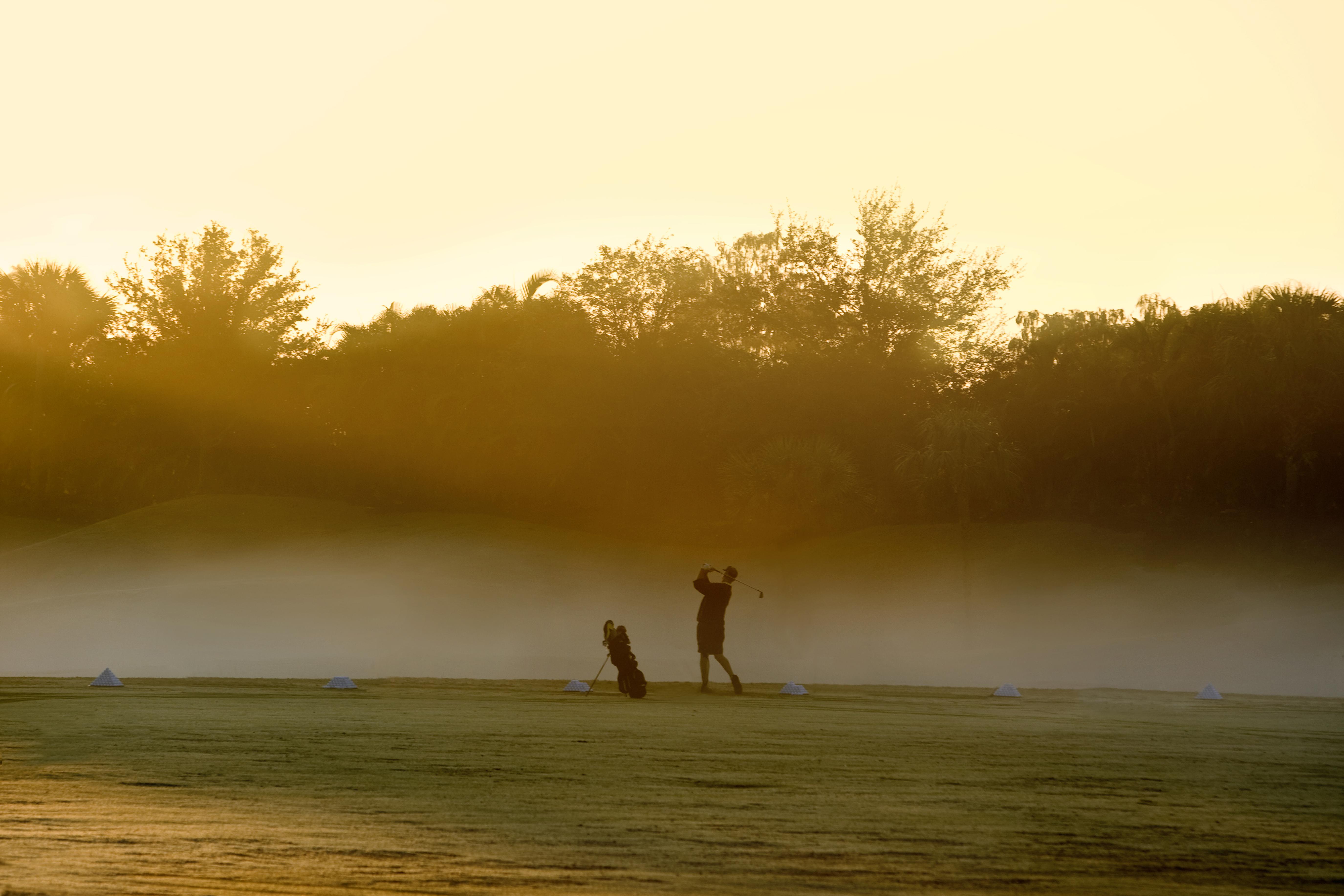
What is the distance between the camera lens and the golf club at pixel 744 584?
19.0 m

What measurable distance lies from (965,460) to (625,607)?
11722 mm

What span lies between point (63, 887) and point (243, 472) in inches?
2247

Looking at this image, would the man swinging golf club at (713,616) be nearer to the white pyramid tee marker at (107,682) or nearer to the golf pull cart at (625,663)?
the golf pull cart at (625,663)

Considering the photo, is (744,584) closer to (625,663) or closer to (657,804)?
(625,663)

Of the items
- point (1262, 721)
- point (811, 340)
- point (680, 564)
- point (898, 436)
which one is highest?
point (811, 340)

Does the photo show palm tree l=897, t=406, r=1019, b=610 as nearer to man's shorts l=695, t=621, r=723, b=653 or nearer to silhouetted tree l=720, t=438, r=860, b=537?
silhouetted tree l=720, t=438, r=860, b=537

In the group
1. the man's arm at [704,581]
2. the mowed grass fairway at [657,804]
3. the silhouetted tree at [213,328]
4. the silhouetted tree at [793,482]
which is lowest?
the mowed grass fairway at [657,804]

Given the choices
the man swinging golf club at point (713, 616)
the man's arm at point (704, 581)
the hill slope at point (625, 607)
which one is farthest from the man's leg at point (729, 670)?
the hill slope at point (625, 607)

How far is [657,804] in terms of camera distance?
805 cm

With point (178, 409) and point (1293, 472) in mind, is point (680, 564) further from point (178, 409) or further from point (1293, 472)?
point (178, 409)

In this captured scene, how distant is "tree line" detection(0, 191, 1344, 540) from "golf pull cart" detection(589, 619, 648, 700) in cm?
1972

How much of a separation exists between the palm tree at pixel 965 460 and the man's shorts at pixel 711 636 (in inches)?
746

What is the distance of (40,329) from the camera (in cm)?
5966

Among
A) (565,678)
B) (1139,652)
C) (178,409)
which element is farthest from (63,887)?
(178,409)
